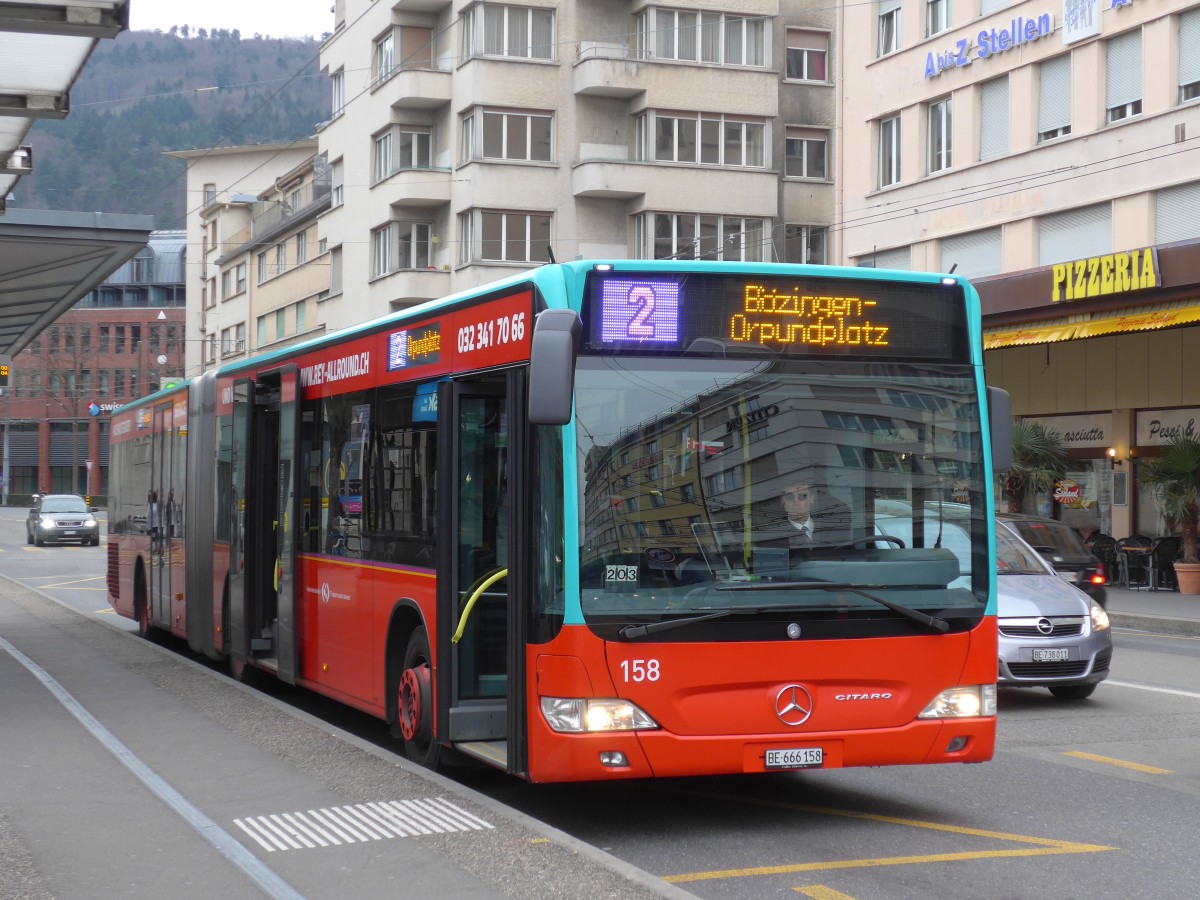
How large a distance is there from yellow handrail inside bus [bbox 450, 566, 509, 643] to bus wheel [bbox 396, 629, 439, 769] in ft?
1.57

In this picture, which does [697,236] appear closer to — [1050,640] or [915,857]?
[1050,640]

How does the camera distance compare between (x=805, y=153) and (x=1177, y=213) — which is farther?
(x=805, y=153)

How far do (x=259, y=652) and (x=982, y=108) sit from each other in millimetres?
26984

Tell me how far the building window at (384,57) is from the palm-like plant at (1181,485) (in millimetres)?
30656

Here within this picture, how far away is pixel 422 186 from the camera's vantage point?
5053 centimetres

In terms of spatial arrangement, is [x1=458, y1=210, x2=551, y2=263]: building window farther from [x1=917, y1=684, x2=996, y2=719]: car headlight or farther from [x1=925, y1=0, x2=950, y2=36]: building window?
[x1=917, y1=684, x2=996, y2=719]: car headlight

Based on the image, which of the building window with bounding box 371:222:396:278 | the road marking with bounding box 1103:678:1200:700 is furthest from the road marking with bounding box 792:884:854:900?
the building window with bounding box 371:222:396:278

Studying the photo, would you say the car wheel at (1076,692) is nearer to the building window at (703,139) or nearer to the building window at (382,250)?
the building window at (703,139)

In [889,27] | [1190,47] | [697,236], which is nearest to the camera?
[1190,47]

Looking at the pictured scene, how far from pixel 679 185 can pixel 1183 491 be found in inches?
1027

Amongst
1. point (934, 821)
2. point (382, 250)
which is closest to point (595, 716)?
point (934, 821)

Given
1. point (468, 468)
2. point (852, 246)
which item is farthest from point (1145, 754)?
point (852, 246)

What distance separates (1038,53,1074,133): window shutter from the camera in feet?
110

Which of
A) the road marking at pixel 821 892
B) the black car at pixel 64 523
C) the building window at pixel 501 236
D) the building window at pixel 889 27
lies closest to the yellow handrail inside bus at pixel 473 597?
the road marking at pixel 821 892
